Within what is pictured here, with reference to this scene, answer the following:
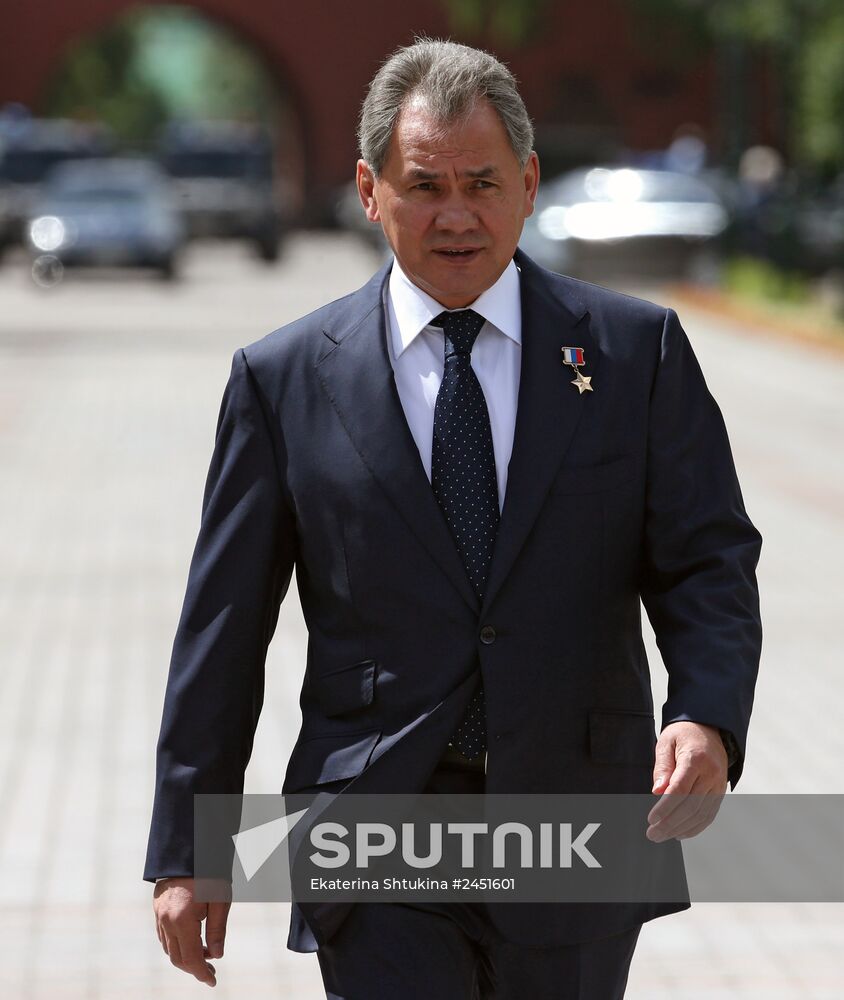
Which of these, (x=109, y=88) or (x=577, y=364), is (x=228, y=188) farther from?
(x=109, y=88)

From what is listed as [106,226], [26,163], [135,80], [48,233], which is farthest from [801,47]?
[135,80]

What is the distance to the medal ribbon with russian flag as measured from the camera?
9.00 feet

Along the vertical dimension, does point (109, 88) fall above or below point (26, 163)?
above

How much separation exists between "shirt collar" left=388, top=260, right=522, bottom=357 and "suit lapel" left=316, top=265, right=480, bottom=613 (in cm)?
3

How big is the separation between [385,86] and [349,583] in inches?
26.2

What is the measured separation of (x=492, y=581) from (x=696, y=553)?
0.28 m

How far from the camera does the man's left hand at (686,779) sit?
2557 mm

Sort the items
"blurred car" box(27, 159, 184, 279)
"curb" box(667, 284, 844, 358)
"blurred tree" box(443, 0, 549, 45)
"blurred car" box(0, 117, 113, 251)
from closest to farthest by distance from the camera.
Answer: "curb" box(667, 284, 844, 358)
"blurred car" box(27, 159, 184, 279)
"blurred car" box(0, 117, 113, 251)
"blurred tree" box(443, 0, 549, 45)

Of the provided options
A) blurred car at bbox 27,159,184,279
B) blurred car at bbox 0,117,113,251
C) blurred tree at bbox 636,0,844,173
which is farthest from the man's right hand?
blurred car at bbox 0,117,113,251

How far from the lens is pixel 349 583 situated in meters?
2.72

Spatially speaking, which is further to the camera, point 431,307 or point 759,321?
point 759,321

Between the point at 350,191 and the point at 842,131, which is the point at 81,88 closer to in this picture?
the point at 350,191

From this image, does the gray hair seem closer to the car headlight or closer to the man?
the man

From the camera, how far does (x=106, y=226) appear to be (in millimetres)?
29406
